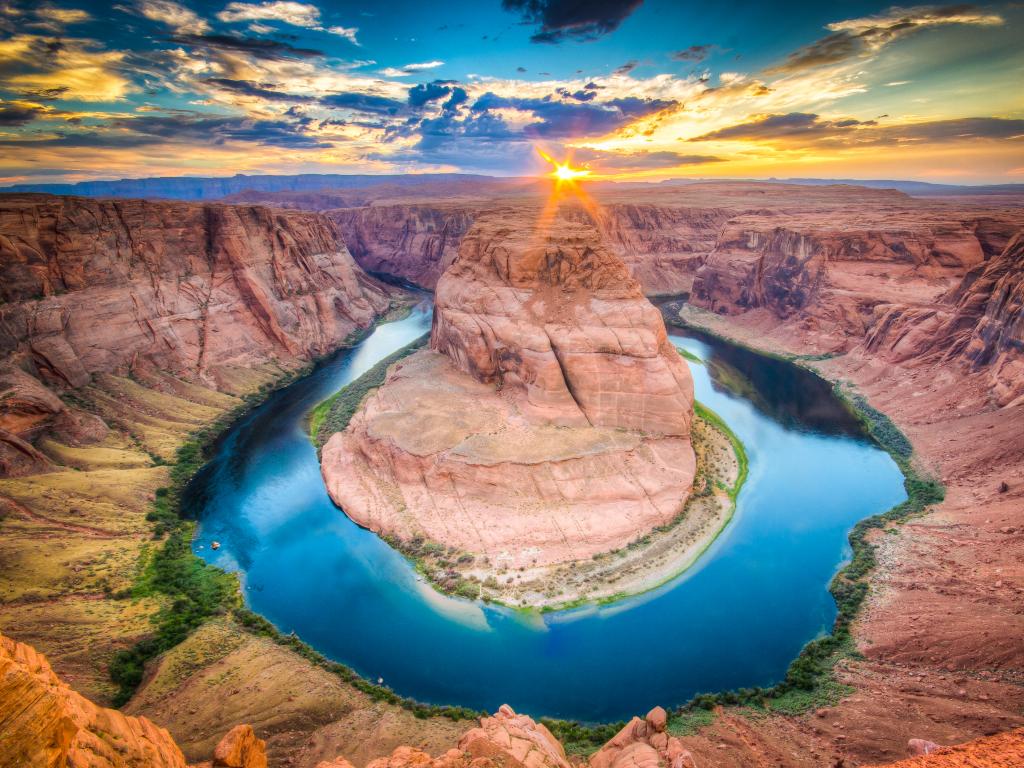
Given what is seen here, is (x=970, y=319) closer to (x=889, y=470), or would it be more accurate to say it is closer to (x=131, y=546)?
(x=889, y=470)

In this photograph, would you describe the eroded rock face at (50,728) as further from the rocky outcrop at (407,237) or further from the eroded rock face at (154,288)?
the rocky outcrop at (407,237)

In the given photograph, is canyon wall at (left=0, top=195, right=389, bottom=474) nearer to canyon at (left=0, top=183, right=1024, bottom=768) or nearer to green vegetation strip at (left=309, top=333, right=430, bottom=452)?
canyon at (left=0, top=183, right=1024, bottom=768)

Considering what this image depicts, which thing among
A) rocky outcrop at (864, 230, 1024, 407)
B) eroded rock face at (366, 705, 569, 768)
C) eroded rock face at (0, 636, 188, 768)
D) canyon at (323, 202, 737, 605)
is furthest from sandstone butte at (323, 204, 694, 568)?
rocky outcrop at (864, 230, 1024, 407)

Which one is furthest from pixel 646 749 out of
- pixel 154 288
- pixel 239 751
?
pixel 154 288

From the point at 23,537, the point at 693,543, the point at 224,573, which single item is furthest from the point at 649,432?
the point at 23,537

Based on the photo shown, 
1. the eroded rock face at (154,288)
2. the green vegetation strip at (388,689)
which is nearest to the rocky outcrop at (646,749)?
the green vegetation strip at (388,689)
